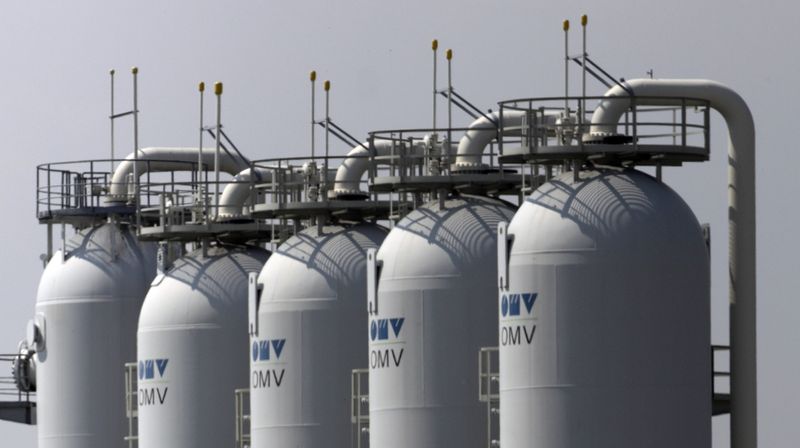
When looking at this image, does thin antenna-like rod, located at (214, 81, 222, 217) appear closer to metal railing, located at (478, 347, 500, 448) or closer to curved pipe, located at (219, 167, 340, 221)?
curved pipe, located at (219, 167, 340, 221)

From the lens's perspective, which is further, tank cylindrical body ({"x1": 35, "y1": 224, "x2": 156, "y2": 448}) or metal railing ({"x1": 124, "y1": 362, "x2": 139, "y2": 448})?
tank cylindrical body ({"x1": 35, "y1": 224, "x2": 156, "y2": 448})

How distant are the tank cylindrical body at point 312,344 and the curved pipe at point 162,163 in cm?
1148

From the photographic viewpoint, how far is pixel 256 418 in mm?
45406

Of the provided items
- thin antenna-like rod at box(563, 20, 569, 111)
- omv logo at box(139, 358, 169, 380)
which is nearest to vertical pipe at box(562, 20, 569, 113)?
thin antenna-like rod at box(563, 20, 569, 111)

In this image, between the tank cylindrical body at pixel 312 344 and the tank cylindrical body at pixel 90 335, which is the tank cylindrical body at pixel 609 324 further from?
the tank cylindrical body at pixel 90 335

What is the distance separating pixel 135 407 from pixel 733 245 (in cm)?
1821

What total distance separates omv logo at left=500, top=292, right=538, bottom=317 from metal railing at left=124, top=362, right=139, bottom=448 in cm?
1574

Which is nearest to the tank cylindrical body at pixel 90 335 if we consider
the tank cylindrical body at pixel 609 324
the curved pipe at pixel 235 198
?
the curved pipe at pixel 235 198

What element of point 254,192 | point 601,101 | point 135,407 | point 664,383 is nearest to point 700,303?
point 664,383

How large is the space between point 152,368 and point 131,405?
3032 millimetres

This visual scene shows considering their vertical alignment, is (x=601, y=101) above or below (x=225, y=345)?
above

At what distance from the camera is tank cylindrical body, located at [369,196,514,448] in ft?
133

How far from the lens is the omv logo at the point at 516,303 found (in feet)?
122

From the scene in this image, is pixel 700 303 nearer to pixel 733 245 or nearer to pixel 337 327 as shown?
pixel 733 245
